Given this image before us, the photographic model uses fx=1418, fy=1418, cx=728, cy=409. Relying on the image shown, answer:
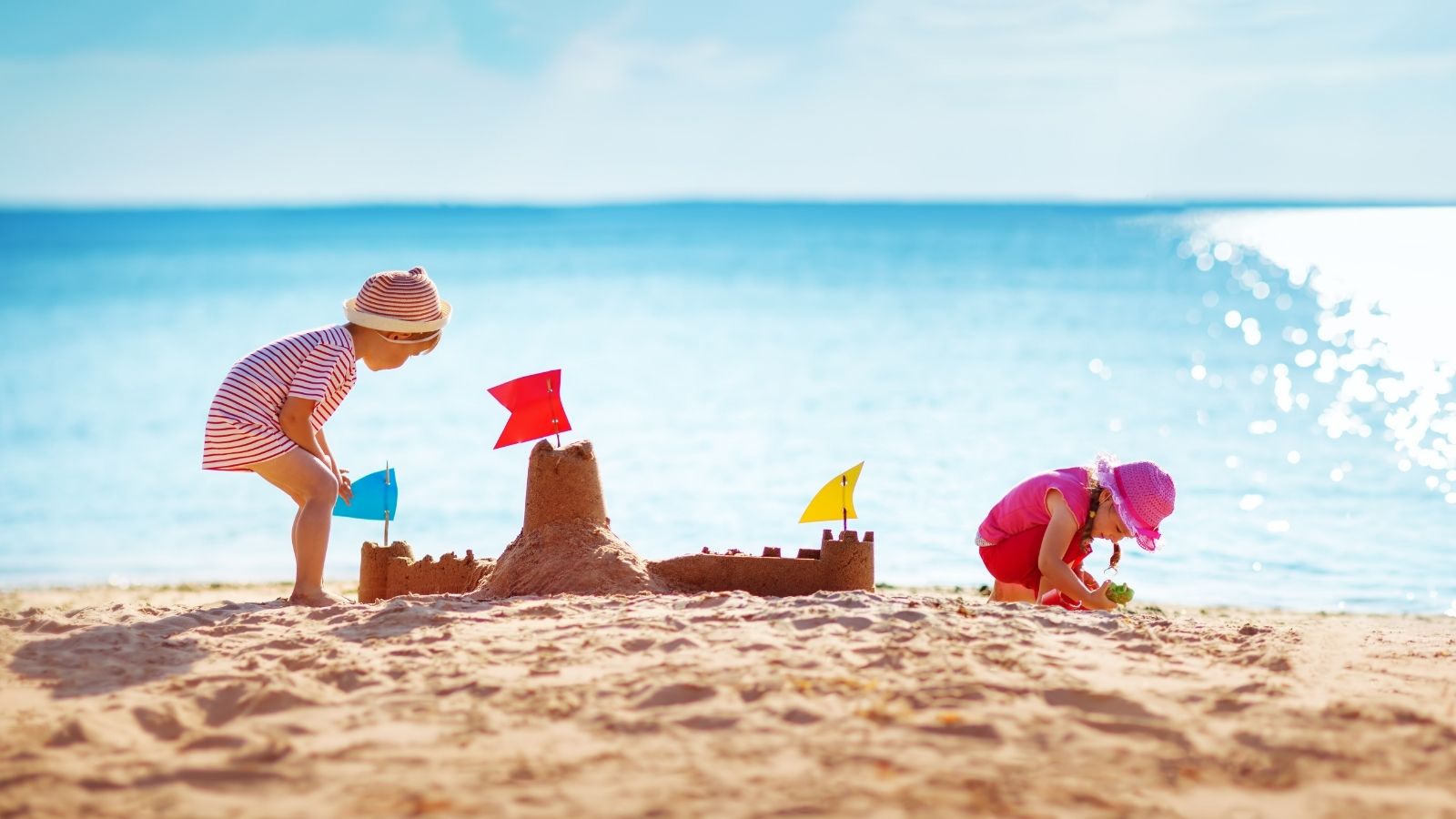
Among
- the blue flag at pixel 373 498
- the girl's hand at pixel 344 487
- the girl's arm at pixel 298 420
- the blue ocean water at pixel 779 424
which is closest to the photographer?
the girl's arm at pixel 298 420

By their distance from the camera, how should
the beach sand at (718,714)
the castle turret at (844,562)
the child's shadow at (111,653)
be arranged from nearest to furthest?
the beach sand at (718,714), the child's shadow at (111,653), the castle turret at (844,562)

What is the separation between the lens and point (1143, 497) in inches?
207

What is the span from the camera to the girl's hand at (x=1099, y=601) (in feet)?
17.3

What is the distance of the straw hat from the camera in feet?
17.3

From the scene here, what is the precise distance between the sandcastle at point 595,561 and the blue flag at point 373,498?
0.38 m

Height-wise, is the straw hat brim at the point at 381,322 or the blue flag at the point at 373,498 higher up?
the straw hat brim at the point at 381,322

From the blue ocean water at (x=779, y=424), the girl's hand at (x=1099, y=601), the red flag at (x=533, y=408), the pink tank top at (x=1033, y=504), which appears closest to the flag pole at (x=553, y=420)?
the red flag at (x=533, y=408)

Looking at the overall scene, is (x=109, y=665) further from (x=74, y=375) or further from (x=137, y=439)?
(x=74, y=375)

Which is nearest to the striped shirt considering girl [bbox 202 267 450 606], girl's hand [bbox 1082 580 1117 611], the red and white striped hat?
girl [bbox 202 267 450 606]

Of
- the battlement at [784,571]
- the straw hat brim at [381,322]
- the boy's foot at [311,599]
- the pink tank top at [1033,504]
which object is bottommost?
the boy's foot at [311,599]

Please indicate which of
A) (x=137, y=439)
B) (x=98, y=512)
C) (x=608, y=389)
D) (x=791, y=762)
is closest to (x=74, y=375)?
(x=137, y=439)

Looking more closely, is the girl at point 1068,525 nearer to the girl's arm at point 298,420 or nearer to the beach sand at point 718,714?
the beach sand at point 718,714

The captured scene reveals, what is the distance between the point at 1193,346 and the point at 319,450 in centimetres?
1807

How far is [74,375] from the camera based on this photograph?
19531 millimetres
